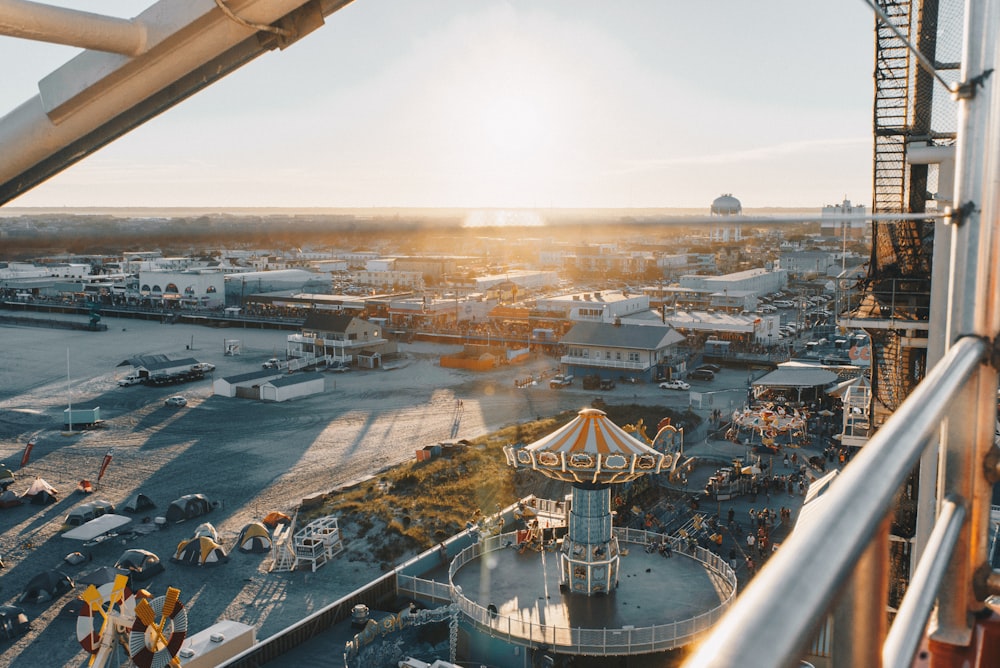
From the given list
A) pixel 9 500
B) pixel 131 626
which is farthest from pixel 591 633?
pixel 9 500

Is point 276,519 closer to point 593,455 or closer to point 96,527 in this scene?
point 96,527

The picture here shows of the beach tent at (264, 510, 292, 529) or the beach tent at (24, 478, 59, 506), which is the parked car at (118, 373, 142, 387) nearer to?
the beach tent at (24, 478, 59, 506)

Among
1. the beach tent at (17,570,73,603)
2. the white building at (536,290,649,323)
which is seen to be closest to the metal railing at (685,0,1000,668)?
the beach tent at (17,570,73,603)

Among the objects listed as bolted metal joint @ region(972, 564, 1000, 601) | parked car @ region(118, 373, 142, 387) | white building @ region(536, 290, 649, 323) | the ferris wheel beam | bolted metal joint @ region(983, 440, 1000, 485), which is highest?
the ferris wheel beam

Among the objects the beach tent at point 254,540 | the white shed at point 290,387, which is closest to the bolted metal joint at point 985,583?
the beach tent at point 254,540

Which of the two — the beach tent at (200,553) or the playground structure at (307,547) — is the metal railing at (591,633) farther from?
the beach tent at (200,553)
